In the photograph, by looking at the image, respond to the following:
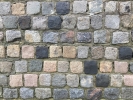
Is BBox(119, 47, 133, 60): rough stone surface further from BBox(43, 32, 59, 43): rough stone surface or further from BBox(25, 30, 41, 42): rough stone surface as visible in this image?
BBox(25, 30, 41, 42): rough stone surface

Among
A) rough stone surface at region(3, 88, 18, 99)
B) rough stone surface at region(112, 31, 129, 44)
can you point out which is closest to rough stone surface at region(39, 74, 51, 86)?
rough stone surface at region(3, 88, 18, 99)

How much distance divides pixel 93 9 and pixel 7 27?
974mm

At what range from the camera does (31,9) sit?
2.84 metres

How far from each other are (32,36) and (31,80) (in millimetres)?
495

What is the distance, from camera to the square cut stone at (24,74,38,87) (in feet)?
9.48

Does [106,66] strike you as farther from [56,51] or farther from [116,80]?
[56,51]

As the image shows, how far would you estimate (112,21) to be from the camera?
9.03 ft

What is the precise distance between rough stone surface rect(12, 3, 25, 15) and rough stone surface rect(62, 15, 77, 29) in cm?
47

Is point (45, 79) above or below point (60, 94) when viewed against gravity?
above

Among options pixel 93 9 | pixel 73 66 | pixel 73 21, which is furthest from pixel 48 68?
pixel 93 9

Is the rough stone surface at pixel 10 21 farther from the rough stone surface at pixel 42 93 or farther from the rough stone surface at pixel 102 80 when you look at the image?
the rough stone surface at pixel 102 80

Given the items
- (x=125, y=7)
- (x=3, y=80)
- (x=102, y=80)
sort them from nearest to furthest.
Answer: (x=125, y=7), (x=102, y=80), (x=3, y=80)

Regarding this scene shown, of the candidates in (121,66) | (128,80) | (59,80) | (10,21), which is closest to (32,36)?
(10,21)

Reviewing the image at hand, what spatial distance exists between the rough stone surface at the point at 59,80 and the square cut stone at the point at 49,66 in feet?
0.26
